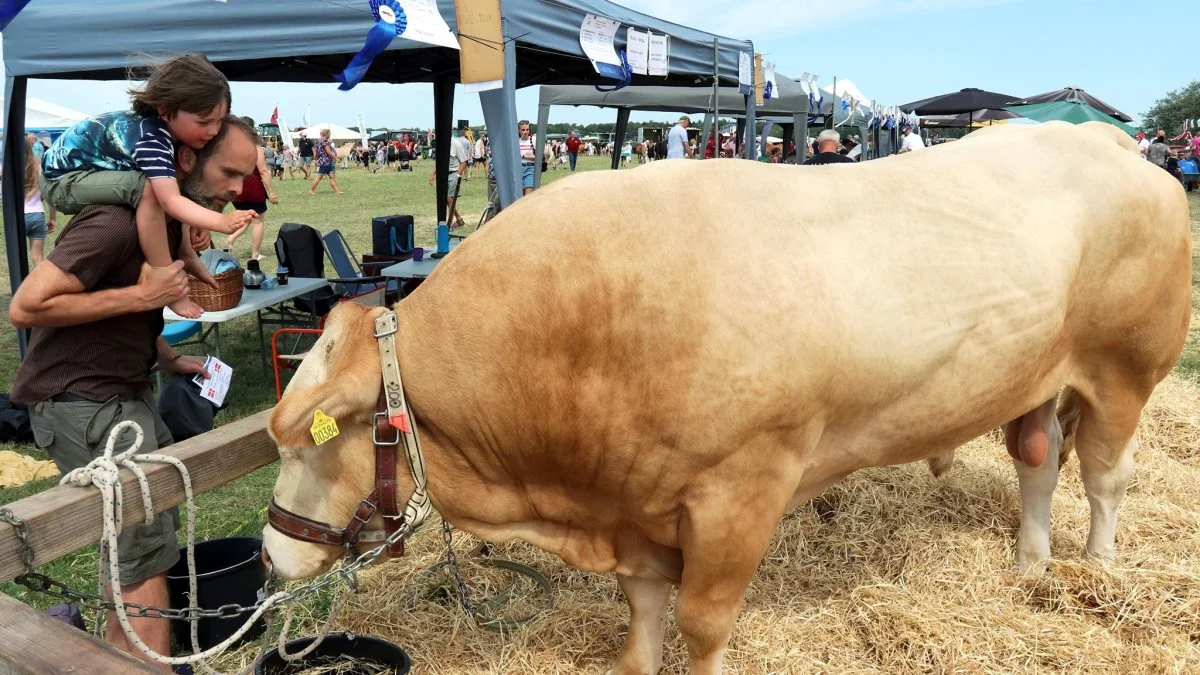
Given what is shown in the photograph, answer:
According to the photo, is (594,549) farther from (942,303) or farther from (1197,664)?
(1197,664)

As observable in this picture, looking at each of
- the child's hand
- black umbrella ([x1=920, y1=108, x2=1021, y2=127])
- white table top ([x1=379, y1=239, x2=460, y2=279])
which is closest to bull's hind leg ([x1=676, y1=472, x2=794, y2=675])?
the child's hand

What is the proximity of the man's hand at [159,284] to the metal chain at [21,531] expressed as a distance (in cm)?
69

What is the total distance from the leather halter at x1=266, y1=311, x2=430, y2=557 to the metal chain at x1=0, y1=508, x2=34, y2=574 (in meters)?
0.61

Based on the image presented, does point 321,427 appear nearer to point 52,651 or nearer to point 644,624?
point 52,651

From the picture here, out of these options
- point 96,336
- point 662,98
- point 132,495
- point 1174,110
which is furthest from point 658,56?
point 1174,110

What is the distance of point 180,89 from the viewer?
7.84 feet

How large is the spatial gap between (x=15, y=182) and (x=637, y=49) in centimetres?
520

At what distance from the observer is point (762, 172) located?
8.82 feet

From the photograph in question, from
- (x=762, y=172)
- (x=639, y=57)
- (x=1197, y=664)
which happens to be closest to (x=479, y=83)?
(x=639, y=57)

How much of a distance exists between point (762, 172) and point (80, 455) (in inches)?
87.7

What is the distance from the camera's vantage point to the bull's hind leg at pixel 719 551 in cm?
247

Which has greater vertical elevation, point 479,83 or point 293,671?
point 479,83

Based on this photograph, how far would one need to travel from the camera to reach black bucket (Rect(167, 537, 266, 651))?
3.16 metres

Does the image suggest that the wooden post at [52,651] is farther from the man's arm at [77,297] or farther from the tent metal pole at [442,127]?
the tent metal pole at [442,127]
